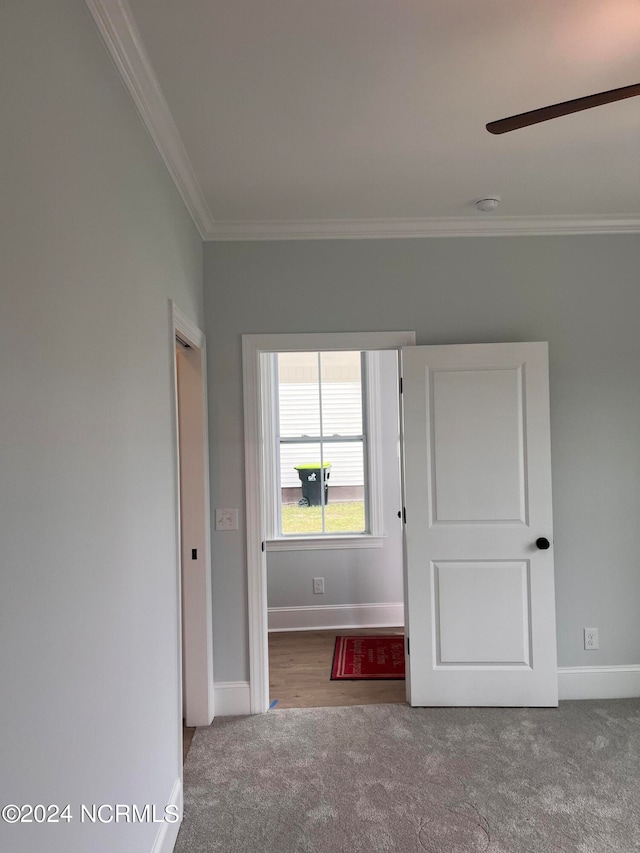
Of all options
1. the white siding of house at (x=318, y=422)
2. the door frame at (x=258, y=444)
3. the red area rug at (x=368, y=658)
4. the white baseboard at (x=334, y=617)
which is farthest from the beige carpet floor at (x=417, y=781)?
the white siding of house at (x=318, y=422)

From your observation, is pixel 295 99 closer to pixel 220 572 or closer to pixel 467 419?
pixel 467 419

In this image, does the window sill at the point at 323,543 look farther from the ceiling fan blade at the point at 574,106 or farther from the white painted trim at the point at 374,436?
the ceiling fan blade at the point at 574,106

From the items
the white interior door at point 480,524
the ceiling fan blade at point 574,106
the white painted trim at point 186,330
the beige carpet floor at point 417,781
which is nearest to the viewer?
the ceiling fan blade at point 574,106

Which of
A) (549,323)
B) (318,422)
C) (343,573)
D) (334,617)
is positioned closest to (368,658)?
(334,617)

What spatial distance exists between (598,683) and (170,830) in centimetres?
A: 238

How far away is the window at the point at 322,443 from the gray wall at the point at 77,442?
2.72 metres

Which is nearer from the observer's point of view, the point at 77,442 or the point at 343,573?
the point at 77,442

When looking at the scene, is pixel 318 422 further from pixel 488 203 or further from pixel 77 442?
pixel 77 442

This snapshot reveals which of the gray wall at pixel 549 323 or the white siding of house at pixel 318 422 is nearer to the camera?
the gray wall at pixel 549 323

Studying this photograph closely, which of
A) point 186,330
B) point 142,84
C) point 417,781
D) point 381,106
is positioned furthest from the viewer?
point 186,330

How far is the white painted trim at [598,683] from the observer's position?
334 cm

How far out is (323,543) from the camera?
474 cm

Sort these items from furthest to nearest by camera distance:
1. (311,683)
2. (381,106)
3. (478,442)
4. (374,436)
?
(374,436) < (311,683) < (478,442) < (381,106)

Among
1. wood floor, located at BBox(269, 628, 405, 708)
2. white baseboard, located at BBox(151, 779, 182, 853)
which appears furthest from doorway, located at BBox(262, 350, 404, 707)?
white baseboard, located at BBox(151, 779, 182, 853)
